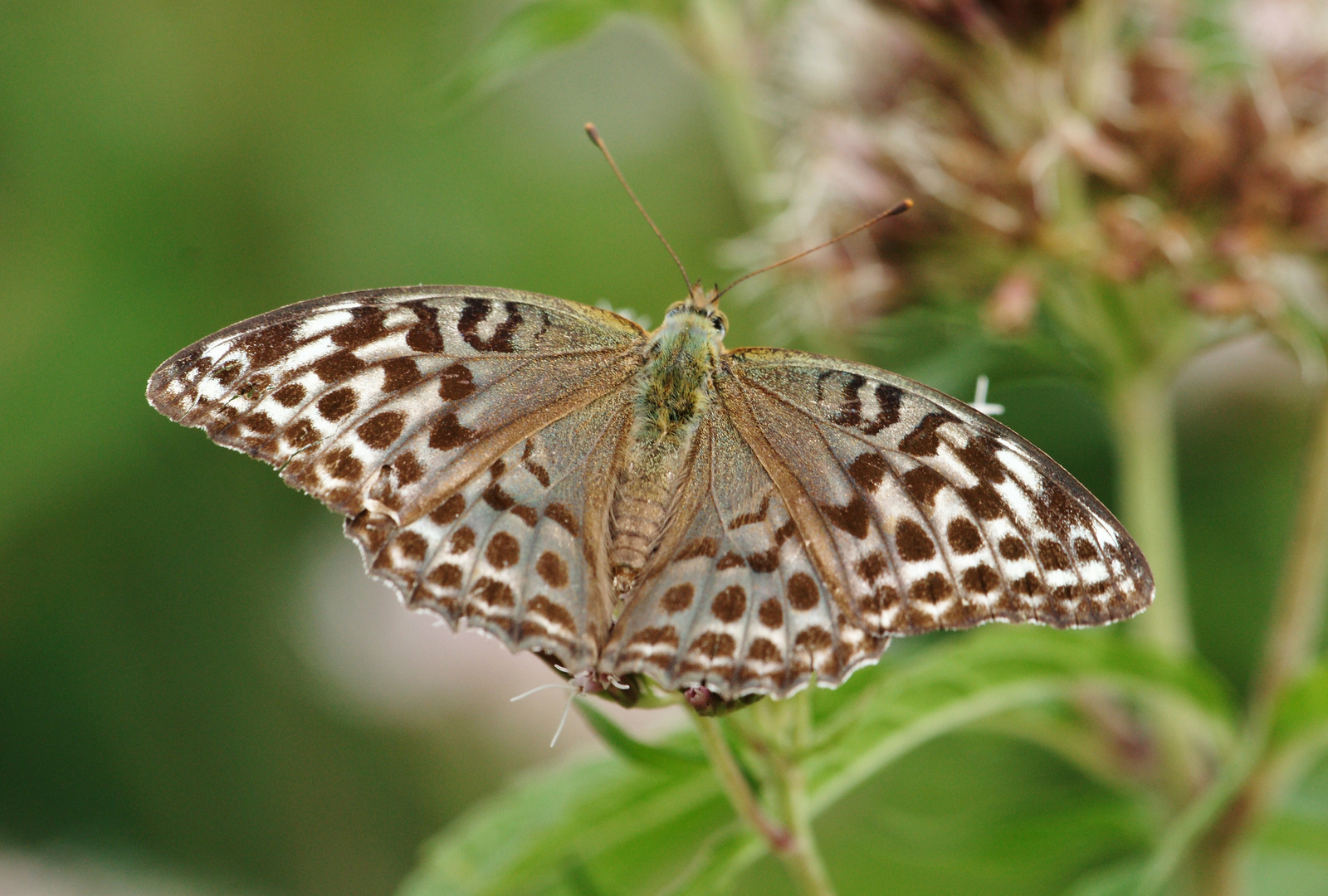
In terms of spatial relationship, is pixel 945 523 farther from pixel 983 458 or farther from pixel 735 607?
pixel 735 607

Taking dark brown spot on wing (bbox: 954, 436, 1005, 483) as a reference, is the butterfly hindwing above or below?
above

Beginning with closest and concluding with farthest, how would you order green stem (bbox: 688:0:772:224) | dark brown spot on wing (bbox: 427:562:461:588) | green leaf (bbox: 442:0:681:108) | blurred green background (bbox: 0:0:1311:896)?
dark brown spot on wing (bbox: 427:562:461:588), green leaf (bbox: 442:0:681:108), green stem (bbox: 688:0:772:224), blurred green background (bbox: 0:0:1311:896)

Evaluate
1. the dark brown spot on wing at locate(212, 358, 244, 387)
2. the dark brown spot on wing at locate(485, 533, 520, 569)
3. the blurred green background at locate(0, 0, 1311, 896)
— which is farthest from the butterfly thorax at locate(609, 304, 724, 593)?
the blurred green background at locate(0, 0, 1311, 896)

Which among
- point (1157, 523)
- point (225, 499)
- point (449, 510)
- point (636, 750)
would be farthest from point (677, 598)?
point (225, 499)

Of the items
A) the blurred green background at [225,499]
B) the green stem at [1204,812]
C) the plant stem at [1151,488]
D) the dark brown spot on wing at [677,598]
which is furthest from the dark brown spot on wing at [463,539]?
the blurred green background at [225,499]

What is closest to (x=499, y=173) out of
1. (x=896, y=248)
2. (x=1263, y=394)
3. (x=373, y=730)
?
(x=373, y=730)

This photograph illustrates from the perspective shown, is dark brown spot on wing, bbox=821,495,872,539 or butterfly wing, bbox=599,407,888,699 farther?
dark brown spot on wing, bbox=821,495,872,539

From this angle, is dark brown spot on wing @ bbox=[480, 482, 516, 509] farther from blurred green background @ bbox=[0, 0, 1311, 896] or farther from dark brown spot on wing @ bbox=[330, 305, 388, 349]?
blurred green background @ bbox=[0, 0, 1311, 896]
